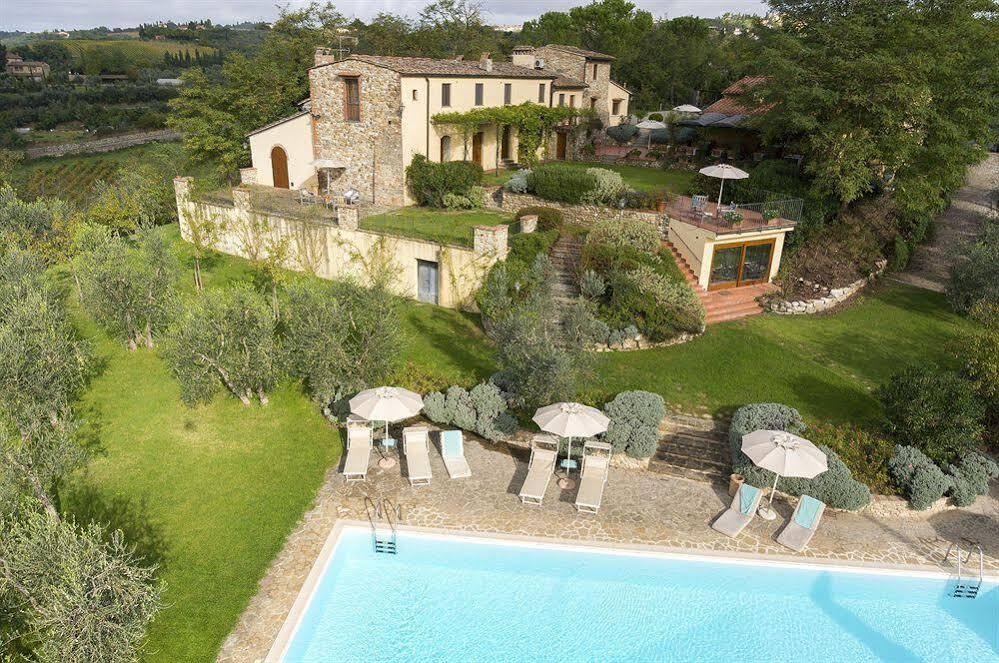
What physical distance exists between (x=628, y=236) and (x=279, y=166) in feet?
70.8

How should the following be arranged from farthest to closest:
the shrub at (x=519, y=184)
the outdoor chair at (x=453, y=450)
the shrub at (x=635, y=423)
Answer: the shrub at (x=519, y=184) < the shrub at (x=635, y=423) < the outdoor chair at (x=453, y=450)

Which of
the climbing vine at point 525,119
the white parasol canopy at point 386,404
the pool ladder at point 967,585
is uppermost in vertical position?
the climbing vine at point 525,119

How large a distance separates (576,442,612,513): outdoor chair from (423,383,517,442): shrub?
7.71 ft

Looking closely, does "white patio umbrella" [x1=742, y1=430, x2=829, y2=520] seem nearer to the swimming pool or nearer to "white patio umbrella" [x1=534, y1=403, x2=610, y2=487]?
the swimming pool

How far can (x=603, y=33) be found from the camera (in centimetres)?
→ 9156

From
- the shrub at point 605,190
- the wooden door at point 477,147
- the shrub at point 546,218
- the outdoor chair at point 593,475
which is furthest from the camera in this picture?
the wooden door at point 477,147

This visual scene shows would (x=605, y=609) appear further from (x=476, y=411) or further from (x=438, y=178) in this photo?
(x=438, y=178)

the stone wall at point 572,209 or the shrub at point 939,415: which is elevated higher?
the stone wall at point 572,209

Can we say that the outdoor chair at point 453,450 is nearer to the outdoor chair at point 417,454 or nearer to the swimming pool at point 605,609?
the outdoor chair at point 417,454

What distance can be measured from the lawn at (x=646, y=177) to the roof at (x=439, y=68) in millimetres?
5408

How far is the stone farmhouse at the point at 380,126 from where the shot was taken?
31359 mm

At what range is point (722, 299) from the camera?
24.2m

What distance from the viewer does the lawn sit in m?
33.2

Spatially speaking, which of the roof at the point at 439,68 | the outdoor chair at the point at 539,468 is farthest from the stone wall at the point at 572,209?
the outdoor chair at the point at 539,468
